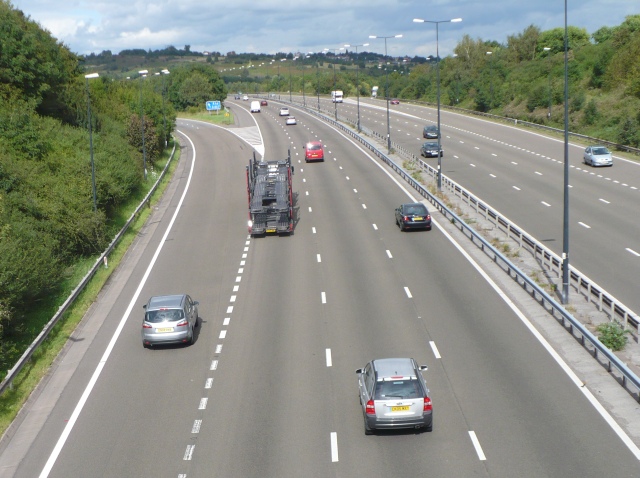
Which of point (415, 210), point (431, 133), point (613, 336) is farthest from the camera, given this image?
point (431, 133)

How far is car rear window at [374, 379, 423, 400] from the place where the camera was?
17.3 meters

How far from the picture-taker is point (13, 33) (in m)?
58.5

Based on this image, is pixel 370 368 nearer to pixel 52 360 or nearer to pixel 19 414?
pixel 19 414

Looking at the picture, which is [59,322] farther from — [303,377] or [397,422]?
[397,422]

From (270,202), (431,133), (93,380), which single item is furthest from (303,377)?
(431,133)

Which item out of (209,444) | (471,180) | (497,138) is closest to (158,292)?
(209,444)

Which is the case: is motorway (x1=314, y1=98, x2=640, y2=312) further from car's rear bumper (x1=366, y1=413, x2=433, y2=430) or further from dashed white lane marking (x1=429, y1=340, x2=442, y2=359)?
car's rear bumper (x1=366, y1=413, x2=433, y2=430)

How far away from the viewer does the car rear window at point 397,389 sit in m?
17.3

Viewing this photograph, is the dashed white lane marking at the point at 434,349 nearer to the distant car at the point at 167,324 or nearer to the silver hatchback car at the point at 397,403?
the silver hatchback car at the point at 397,403

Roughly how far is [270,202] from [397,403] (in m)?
26.8

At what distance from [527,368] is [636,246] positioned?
55.0 ft

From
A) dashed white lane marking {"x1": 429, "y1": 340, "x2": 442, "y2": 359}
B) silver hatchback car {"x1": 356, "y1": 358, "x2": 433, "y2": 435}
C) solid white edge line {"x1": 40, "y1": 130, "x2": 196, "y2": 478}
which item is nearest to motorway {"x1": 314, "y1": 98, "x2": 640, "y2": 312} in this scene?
dashed white lane marking {"x1": 429, "y1": 340, "x2": 442, "y2": 359}

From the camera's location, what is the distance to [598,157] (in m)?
59.7

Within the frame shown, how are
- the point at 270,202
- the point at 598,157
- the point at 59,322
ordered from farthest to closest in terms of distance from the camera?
the point at 598,157, the point at 270,202, the point at 59,322
